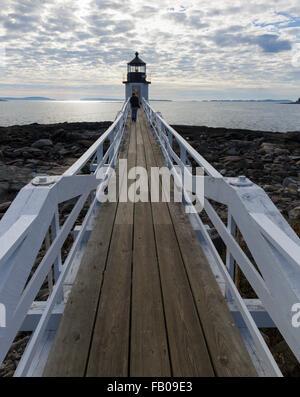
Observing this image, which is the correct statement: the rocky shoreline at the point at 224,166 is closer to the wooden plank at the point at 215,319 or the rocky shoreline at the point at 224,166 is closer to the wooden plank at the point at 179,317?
the wooden plank at the point at 215,319

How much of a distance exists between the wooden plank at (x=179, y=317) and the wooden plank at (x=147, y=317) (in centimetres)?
6

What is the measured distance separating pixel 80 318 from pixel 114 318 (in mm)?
267

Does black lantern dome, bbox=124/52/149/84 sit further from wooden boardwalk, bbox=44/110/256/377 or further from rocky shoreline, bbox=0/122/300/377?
wooden boardwalk, bbox=44/110/256/377

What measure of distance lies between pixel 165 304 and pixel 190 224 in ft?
6.20

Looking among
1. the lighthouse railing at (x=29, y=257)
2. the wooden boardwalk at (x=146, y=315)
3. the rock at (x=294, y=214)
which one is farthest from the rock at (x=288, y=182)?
the lighthouse railing at (x=29, y=257)

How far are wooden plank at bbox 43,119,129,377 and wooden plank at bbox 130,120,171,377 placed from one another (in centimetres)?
33

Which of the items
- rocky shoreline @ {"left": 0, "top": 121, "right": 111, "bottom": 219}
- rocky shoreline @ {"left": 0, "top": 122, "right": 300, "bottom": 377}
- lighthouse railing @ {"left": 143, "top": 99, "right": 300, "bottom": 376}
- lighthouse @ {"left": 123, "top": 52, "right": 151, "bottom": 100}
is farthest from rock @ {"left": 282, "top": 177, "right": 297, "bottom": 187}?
lighthouse @ {"left": 123, "top": 52, "right": 151, "bottom": 100}

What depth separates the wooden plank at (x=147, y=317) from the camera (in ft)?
7.26

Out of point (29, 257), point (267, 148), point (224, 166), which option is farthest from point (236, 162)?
point (29, 257)

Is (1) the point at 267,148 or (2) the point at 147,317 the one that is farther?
(1) the point at 267,148

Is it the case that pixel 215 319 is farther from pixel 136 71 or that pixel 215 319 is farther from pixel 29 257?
pixel 136 71

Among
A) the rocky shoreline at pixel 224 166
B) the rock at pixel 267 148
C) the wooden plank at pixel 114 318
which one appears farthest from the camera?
the rock at pixel 267 148

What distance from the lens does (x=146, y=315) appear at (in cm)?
270
